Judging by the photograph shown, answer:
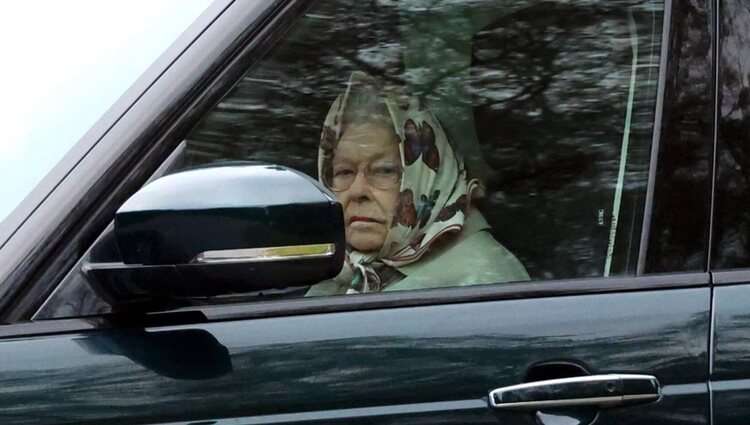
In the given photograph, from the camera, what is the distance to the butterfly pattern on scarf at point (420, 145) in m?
2.50

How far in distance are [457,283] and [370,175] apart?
0.85 ft

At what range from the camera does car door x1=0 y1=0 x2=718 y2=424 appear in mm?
2113

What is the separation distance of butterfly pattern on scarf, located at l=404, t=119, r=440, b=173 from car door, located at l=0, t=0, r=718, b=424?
66 millimetres

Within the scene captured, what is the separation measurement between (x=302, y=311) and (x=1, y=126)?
1.85 ft

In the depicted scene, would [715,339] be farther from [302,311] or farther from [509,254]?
[302,311]

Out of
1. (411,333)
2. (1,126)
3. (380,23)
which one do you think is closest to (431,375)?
(411,333)

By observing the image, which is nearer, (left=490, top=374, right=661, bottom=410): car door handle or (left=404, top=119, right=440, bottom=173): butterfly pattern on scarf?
(left=490, top=374, right=661, bottom=410): car door handle

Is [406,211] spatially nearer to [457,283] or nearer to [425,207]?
[425,207]

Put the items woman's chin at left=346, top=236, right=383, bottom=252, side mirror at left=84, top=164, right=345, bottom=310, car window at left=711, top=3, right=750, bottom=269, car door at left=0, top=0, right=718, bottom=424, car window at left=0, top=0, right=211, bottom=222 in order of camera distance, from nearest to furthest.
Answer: side mirror at left=84, top=164, right=345, bottom=310 < car door at left=0, top=0, right=718, bottom=424 < car window at left=0, top=0, right=211, bottom=222 < car window at left=711, top=3, right=750, bottom=269 < woman's chin at left=346, top=236, right=383, bottom=252

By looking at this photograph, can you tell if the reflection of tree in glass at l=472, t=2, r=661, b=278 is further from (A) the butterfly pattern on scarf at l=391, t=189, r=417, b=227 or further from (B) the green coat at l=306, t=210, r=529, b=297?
(A) the butterfly pattern on scarf at l=391, t=189, r=417, b=227

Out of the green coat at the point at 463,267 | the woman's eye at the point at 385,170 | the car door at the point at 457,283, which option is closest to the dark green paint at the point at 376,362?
the car door at the point at 457,283

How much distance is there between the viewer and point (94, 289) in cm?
213

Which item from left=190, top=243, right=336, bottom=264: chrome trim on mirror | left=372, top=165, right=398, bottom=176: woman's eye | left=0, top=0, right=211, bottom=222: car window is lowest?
left=372, top=165, right=398, bottom=176: woman's eye

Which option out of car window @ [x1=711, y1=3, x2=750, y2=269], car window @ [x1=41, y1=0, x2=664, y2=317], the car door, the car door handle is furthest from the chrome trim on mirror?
car window @ [x1=711, y1=3, x2=750, y2=269]
